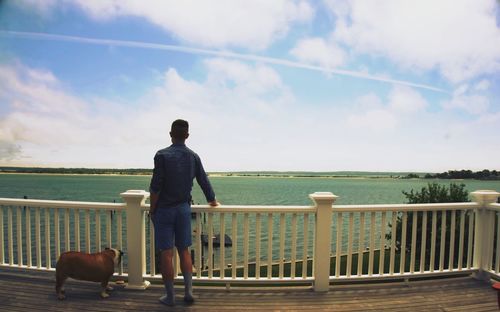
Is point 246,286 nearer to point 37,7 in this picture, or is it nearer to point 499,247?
point 499,247

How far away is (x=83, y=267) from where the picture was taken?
283 centimetres

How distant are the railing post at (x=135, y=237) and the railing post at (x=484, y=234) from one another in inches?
142

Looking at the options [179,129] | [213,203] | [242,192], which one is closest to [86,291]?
[213,203]

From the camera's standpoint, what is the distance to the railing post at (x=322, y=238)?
3100mm

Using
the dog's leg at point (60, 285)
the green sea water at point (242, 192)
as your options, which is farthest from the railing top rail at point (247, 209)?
the green sea water at point (242, 192)

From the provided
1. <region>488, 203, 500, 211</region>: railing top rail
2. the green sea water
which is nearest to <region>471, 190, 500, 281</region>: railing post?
<region>488, 203, 500, 211</region>: railing top rail

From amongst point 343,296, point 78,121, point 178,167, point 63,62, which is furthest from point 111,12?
point 78,121

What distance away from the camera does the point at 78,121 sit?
1554 inches

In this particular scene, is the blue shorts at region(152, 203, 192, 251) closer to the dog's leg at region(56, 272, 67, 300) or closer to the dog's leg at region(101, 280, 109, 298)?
the dog's leg at region(101, 280, 109, 298)

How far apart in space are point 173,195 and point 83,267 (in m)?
1.12

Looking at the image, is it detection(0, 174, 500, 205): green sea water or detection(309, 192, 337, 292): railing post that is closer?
detection(309, 192, 337, 292): railing post

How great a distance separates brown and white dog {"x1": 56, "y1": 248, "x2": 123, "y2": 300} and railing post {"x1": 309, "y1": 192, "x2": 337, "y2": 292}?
198 centimetres

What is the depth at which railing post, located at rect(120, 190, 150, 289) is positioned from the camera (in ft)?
10.2

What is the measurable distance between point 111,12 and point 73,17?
12.4 feet
